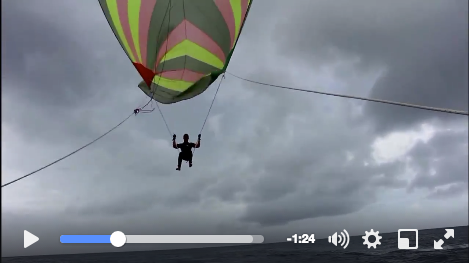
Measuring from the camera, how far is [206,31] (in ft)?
31.7

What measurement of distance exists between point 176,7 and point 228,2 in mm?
1380

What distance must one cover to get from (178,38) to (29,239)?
633 cm

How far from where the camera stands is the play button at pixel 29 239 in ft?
17.6

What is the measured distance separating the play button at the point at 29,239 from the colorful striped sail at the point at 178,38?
235 inches

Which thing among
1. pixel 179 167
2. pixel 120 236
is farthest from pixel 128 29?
pixel 120 236

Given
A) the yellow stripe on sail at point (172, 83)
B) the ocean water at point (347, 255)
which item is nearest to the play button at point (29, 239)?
the yellow stripe on sail at point (172, 83)

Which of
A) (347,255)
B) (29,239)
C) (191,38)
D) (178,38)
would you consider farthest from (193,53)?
(347,255)

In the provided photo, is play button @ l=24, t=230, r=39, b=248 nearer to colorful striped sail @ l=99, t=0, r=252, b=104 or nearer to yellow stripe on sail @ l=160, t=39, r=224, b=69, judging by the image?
colorful striped sail @ l=99, t=0, r=252, b=104

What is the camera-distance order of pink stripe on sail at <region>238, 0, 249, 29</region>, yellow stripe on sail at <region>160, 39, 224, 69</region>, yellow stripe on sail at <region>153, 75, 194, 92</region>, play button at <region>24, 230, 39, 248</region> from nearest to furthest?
play button at <region>24, 230, 39, 248</region> → pink stripe on sail at <region>238, 0, 249, 29</region> → yellow stripe on sail at <region>160, 39, 224, 69</region> → yellow stripe on sail at <region>153, 75, 194, 92</region>

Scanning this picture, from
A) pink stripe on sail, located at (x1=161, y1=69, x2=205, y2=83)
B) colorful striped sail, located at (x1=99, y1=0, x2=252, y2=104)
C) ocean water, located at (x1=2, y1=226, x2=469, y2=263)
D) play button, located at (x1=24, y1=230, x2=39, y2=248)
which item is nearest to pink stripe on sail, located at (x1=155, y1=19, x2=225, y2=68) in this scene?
colorful striped sail, located at (x1=99, y1=0, x2=252, y2=104)

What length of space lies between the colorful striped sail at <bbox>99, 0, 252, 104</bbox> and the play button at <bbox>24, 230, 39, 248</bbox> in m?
5.96

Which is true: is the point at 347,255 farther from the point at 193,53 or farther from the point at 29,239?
the point at 29,239

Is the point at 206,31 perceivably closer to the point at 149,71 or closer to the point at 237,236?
the point at 149,71

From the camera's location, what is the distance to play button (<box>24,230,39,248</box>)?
5375mm
